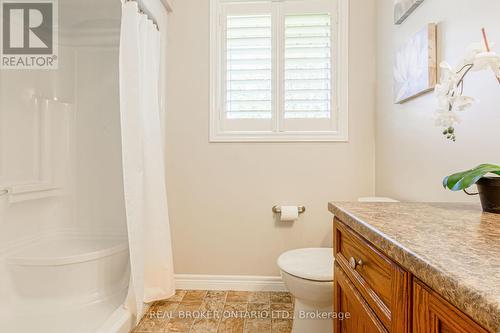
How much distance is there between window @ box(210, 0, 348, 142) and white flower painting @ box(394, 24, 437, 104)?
50cm

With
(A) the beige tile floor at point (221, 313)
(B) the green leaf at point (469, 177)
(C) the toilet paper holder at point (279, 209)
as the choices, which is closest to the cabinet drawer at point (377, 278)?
(B) the green leaf at point (469, 177)

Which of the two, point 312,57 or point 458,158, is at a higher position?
point 312,57

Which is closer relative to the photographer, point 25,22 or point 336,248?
point 336,248

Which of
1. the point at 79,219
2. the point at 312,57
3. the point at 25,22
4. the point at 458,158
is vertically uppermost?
the point at 25,22

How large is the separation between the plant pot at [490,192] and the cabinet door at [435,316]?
49cm

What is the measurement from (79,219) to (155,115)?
4.06ft

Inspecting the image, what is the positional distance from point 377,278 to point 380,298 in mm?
43

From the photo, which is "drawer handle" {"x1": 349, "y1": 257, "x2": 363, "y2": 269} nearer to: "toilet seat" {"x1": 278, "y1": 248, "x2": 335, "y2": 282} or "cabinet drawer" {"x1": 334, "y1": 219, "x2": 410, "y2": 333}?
"cabinet drawer" {"x1": 334, "y1": 219, "x2": 410, "y2": 333}

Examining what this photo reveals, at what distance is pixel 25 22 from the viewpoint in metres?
2.01

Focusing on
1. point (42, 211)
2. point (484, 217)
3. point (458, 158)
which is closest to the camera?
point (484, 217)

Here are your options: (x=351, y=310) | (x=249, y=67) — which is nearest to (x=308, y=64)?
(x=249, y=67)

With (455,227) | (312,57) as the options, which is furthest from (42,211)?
(455,227)

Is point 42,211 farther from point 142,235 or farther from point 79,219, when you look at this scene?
point 142,235

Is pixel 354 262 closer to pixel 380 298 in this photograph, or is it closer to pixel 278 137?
pixel 380 298
